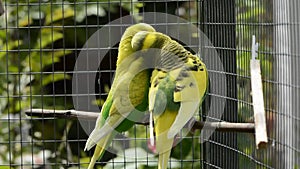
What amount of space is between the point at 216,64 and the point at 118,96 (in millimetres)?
444

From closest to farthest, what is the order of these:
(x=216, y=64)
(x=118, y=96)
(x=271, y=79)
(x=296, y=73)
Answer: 1. (x=296, y=73)
2. (x=271, y=79)
3. (x=118, y=96)
4. (x=216, y=64)

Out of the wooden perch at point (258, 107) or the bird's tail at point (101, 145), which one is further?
the bird's tail at point (101, 145)

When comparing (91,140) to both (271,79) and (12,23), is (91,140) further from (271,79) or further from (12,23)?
(12,23)

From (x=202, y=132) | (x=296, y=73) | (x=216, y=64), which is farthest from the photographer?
(x=202, y=132)

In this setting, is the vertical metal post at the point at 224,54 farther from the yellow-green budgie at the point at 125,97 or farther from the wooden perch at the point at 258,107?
the wooden perch at the point at 258,107

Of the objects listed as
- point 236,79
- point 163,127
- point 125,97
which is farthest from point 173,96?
point 236,79

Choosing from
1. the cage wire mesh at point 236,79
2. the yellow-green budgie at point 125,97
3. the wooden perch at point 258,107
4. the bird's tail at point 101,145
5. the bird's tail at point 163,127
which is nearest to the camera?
the wooden perch at point 258,107

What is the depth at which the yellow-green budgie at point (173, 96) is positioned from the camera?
2.13 metres

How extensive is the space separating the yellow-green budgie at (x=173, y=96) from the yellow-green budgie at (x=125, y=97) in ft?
0.31

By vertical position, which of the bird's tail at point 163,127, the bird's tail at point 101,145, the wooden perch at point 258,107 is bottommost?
the bird's tail at point 101,145

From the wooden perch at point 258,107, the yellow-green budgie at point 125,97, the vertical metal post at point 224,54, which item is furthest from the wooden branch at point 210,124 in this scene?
the vertical metal post at point 224,54

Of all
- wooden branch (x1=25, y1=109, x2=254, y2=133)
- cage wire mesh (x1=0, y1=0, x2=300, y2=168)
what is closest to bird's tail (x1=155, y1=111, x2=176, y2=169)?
wooden branch (x1=25, y1=109, x2=254, y2=133)

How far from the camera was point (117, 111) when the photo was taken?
236 centimetres

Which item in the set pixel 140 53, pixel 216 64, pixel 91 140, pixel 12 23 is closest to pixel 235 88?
pixel 216 64
